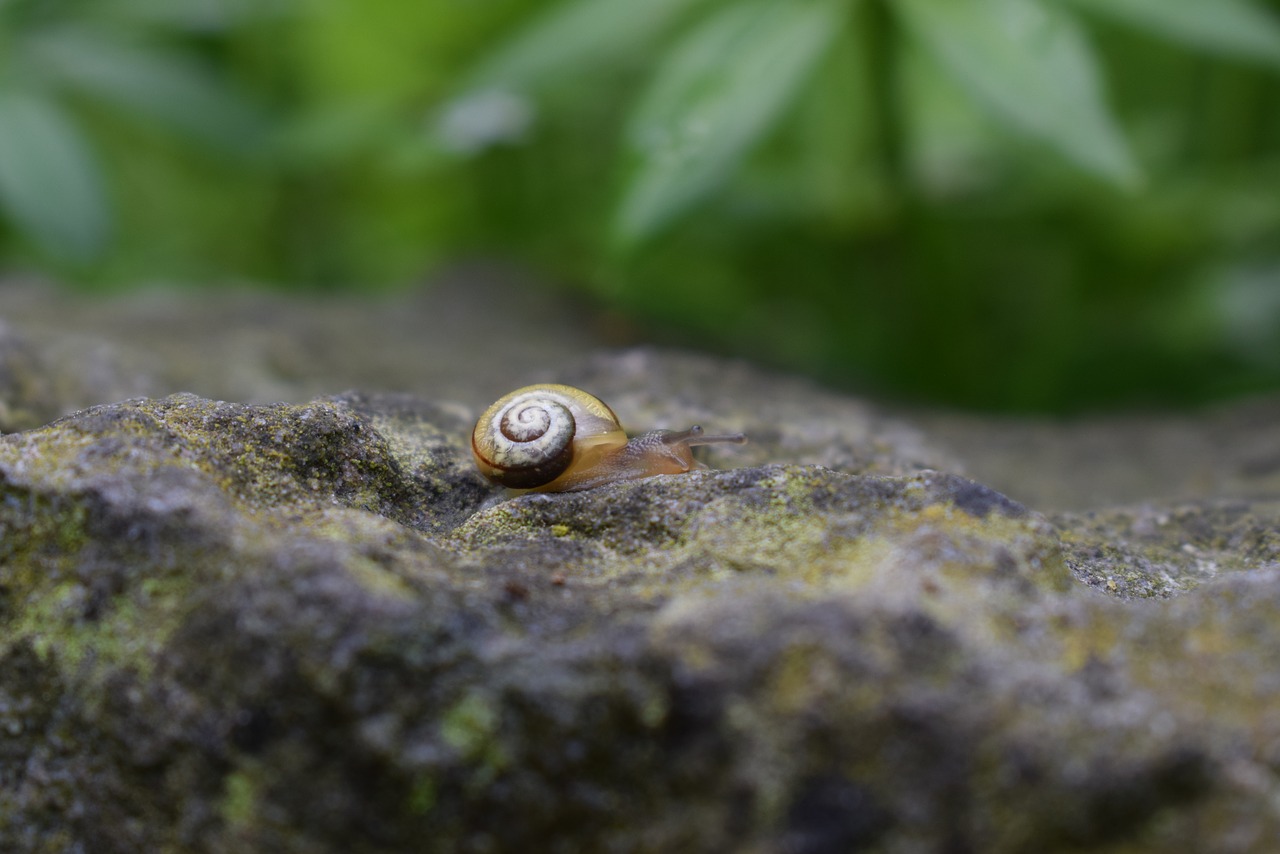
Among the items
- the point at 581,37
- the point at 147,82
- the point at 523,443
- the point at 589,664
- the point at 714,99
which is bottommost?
the point at 589,664

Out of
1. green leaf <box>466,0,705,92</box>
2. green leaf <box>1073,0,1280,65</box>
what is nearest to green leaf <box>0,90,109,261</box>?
green leaf <box>466,0,705,92</box>

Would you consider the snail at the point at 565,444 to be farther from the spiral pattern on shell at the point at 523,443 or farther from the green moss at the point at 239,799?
the green moss at the point at 239,799

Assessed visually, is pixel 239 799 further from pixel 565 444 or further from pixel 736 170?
pixel 736 170

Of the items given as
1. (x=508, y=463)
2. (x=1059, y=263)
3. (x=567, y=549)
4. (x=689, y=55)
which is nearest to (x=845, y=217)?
(x=1059, y=263)

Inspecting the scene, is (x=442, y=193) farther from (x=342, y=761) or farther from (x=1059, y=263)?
(x=342, y=761)

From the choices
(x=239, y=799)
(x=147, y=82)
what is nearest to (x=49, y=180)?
(x=147, y=82)

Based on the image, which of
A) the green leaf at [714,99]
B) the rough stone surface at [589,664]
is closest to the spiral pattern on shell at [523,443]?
the rough stone surface at [589,664]
